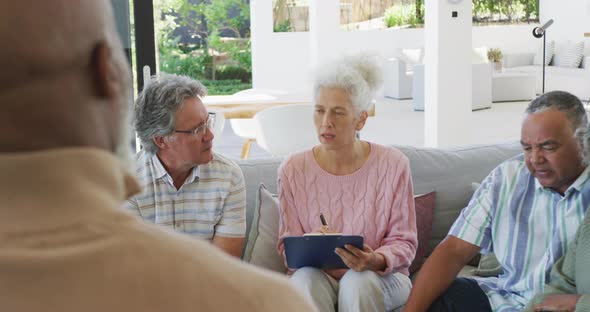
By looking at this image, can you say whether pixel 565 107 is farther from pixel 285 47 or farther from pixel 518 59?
pixel 518 59

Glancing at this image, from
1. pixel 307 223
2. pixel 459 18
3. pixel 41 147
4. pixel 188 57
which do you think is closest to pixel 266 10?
pixel 188 57

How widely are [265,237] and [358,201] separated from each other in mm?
388

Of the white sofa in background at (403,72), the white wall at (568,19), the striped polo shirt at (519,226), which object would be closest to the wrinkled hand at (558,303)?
the striped polo shirt at (519,226)

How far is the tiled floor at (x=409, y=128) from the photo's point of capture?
959 cm

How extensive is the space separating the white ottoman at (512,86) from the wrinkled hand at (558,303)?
1102 cm

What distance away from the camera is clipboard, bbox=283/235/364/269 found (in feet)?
9.77

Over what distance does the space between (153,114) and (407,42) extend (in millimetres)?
13324

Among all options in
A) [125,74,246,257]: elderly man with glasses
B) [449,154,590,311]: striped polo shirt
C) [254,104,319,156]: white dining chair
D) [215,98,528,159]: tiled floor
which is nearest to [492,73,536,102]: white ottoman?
[215,98,528,159]: tiled floor

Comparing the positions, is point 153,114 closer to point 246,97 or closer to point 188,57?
point 246,97

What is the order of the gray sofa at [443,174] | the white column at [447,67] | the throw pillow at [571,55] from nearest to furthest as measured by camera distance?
1. the gray sofa at [443,174]
2. the white column at [447,67]
3. the throw pillow at [571,55]

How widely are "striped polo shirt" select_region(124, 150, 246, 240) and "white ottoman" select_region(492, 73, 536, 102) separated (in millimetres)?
10936

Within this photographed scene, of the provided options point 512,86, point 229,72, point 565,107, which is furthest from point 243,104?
point 229,72

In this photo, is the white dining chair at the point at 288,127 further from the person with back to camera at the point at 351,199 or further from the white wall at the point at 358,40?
the white wall at the point at 358,40

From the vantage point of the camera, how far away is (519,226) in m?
3.02
